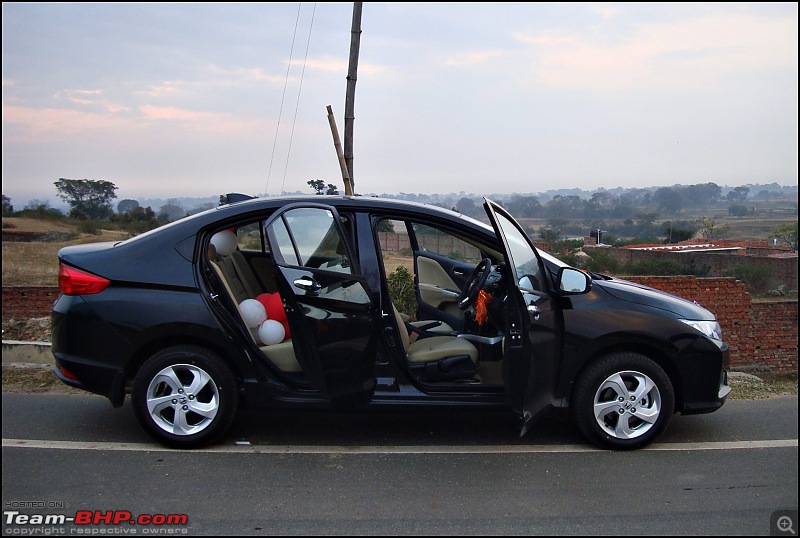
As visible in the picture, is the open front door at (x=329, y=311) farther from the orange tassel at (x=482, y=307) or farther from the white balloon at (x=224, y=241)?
the orange tassel at (x=482, y=307)

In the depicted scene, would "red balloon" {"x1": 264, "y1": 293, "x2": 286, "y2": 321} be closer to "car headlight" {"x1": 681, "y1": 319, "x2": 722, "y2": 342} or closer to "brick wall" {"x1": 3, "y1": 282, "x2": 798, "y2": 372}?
"car headlight" {"x1": 681, "y1": 319, "x2": 722, "y2": 342}

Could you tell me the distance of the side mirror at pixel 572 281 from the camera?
184 inches

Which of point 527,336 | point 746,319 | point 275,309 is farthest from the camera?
point 746,319

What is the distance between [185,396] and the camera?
459 centimetres

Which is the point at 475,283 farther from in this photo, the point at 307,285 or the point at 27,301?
the point at 27,301

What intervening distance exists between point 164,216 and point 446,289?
8.93 m

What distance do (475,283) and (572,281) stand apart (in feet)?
2.85

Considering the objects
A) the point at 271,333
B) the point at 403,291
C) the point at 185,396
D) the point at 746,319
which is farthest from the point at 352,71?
the point at 746,319

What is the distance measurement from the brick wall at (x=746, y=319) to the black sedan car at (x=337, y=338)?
14.0 feet

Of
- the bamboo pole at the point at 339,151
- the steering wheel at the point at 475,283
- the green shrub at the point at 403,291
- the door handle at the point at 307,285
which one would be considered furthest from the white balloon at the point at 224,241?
the bamboo pole at the point at 339,151

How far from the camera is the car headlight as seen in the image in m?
4.78

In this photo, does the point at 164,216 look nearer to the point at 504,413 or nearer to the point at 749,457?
the point at 504,413

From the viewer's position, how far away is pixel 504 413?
4715 mm

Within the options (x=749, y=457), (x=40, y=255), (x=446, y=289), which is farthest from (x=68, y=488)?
(x=40, y=255)
